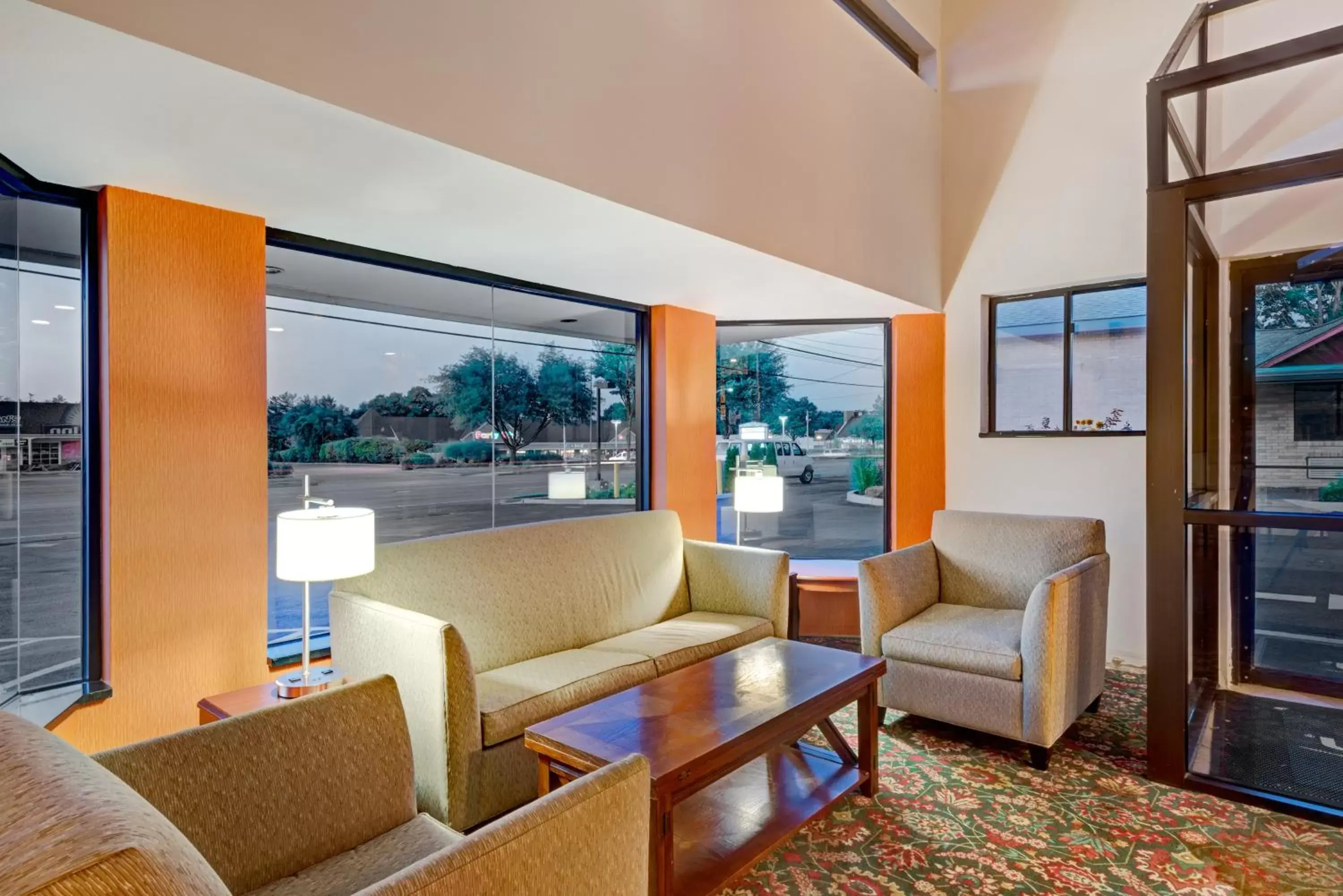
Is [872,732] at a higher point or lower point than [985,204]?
lower

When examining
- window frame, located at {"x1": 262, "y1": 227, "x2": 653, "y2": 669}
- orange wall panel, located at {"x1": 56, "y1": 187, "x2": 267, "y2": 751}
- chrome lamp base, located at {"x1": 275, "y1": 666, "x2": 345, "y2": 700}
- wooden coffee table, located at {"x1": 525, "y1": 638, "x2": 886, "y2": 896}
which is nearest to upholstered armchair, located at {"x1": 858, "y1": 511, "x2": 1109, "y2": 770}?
wooden coffee table, located at {"x1": 525, "y1": 638, "x2": 886, "y2": 896}

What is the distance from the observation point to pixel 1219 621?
303cm

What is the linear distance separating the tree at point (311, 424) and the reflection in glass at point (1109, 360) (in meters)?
4.14

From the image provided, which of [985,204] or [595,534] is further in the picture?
[985,204]

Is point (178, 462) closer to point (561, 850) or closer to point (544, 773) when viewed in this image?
point (544, 773)

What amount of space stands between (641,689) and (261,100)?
2.08 metres

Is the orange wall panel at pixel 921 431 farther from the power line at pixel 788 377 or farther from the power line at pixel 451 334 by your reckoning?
the power line at pixel 451 334

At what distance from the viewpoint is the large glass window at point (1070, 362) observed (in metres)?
4.16

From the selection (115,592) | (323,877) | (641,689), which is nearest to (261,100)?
(115,592)

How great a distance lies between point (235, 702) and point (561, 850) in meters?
1.83

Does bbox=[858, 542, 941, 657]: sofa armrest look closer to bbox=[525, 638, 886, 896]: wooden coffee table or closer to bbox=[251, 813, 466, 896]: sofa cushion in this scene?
bbox=[525, 638, 886, 896]: wooden coffee table

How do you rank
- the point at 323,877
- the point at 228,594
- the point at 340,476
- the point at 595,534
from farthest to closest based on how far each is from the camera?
the point at 595,534
the point at 340,476
the point at 228,594
the point at 323,877

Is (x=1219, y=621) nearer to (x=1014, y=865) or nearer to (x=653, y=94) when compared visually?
(x=1014, y=865)

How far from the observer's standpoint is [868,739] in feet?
8.66
